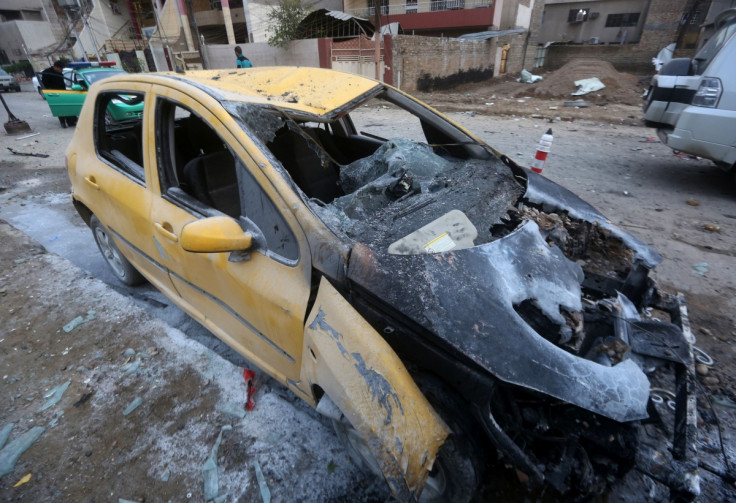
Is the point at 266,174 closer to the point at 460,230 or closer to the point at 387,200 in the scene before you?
the point at 387,200

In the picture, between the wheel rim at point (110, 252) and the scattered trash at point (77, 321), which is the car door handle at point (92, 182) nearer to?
the wheel rim at point (110, 252)

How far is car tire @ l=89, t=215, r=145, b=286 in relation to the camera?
299cm

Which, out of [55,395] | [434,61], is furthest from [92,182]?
[434,61]

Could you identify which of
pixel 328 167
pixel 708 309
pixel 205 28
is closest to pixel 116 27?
pixel 205 28

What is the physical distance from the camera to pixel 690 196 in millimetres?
A: 4582

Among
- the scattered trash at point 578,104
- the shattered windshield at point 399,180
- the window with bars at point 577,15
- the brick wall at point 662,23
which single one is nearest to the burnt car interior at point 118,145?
the shattered windshield at point 399,180

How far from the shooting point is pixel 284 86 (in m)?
2.18

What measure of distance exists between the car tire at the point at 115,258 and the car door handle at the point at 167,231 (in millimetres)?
1236

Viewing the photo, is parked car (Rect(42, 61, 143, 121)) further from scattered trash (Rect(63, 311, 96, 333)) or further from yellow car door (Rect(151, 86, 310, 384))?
yellow car door (Rect(151, 86, 310, 384))

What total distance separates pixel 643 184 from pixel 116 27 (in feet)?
122

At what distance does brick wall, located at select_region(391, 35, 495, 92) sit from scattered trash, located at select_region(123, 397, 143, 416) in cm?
1432

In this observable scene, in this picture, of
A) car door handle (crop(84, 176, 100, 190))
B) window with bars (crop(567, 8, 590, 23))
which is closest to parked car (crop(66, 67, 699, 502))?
car door handle (crop(84, 176, 100, 190))

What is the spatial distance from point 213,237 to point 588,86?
14.5 meters

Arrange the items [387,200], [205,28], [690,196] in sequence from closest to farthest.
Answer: [387,200], [690,196], [205,28]
